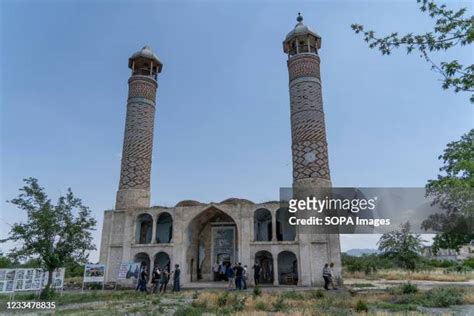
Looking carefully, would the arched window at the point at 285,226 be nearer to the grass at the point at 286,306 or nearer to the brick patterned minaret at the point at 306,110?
the brick patterned minaret at the point at 306,110

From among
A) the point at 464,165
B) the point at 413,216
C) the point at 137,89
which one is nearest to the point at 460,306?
the point at 464,165

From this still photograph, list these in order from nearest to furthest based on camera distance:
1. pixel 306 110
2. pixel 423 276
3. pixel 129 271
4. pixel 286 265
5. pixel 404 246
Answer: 1. pixel 129 271
2. pixel 286 265
3. pixel 306 110
4. pixel 423 276
5. pixel 404 246

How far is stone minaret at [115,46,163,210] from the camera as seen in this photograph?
20.3 m

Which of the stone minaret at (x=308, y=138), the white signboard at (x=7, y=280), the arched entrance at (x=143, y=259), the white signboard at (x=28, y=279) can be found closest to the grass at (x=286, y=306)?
the white signboard at (x=7, y=280)

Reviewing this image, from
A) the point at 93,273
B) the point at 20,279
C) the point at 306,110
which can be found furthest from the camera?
the point at 306,110

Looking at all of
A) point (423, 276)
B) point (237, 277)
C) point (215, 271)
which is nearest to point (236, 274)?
point (237, 277)

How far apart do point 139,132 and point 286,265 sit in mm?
11416

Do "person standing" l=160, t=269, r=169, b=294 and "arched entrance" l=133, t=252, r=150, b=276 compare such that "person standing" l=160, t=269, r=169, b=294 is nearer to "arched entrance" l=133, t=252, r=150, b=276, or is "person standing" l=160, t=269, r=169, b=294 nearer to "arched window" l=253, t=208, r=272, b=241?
"arched entrance" l=133, t=252, r=150, b=276

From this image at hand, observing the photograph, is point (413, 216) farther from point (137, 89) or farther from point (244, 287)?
point (137, 89)

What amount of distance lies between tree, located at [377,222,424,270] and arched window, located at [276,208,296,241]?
17621 millimetres

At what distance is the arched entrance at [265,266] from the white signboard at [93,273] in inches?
305

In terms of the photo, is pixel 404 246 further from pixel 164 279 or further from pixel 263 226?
pixel 164 279

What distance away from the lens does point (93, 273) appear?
51.7 feet

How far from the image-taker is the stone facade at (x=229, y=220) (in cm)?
1723
